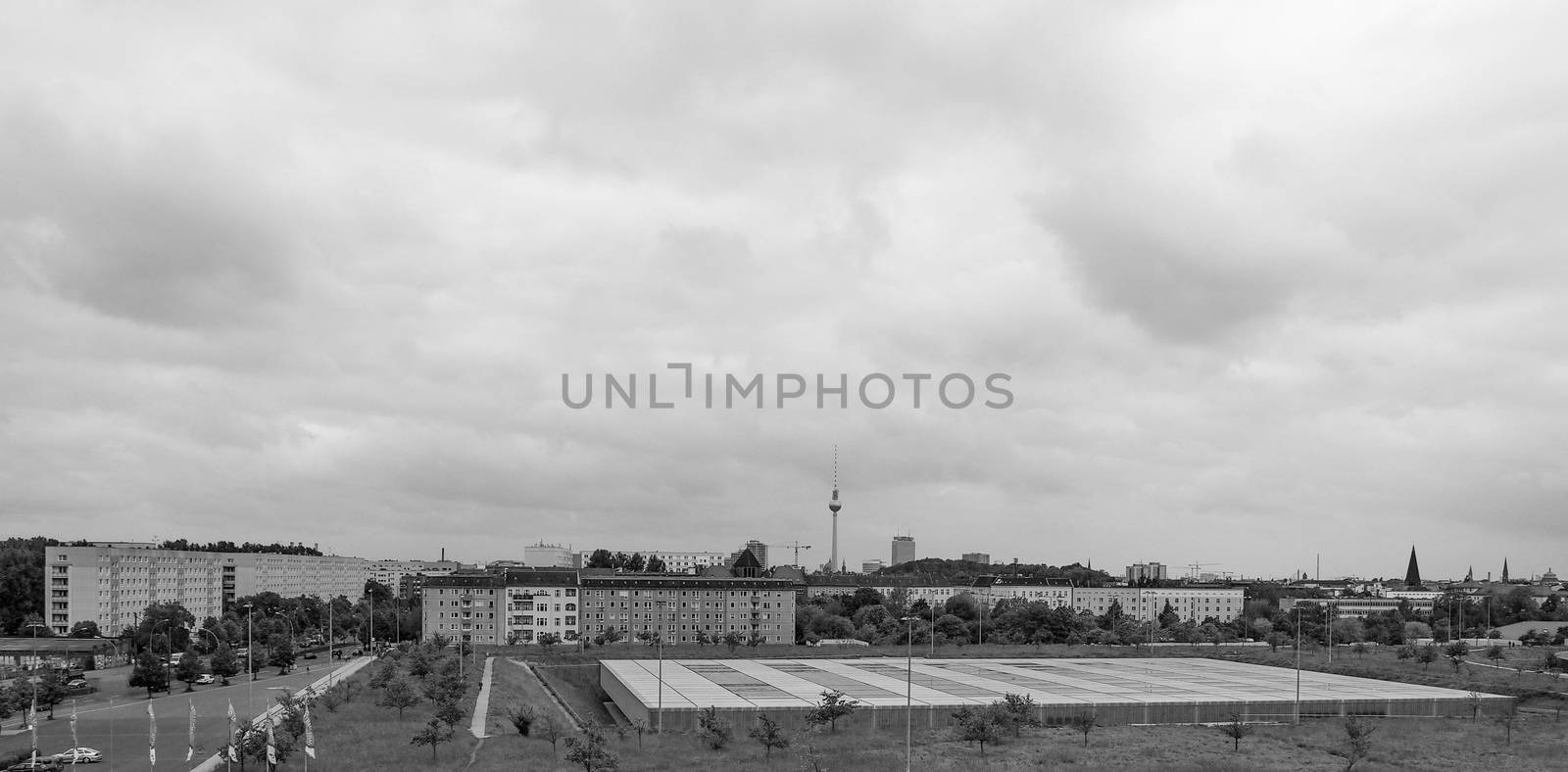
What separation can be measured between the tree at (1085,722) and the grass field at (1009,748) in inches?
19.2

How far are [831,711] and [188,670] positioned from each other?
1834 inches

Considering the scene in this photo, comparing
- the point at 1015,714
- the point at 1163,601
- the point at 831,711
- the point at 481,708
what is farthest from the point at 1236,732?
the point at 1163,601

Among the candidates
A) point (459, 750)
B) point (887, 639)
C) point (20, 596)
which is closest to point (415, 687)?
point (459, 750)

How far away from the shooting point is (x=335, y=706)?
58.6 m

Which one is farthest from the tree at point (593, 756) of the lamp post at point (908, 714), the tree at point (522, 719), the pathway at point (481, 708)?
the pathway at point (481, 708)

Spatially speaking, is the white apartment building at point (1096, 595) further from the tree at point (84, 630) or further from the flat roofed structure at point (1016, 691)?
the tree at point (84, 630)

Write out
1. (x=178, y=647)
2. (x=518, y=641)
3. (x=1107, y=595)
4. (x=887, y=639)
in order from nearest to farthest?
(x=178, y=647)
(x=518, y=641)
(x=887, y=639)
(x=1107, y=595)

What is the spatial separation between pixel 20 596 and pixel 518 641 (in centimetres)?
5150

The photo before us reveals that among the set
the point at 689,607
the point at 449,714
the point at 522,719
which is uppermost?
the point at 449,714

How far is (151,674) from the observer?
69.8 m

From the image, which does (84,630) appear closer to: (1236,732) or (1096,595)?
(1236,732)

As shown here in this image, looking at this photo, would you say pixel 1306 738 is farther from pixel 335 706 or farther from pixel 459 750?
pixel 335 706

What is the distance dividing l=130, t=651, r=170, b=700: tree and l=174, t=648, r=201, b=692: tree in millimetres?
3127

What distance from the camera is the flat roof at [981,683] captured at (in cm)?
6341
